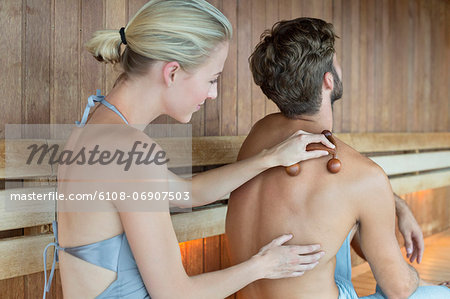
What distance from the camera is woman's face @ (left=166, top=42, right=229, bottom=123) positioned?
142 centimetres

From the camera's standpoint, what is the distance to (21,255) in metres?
1.75

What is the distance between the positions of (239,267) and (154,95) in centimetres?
50

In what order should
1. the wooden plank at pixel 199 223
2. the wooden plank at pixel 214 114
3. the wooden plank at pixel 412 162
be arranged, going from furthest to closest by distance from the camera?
the wooden plank at pixel 412 162 < the wooden plank at pixel 214 114 < the wooden plank at pixel 199 223

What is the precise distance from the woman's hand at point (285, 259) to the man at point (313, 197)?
5cm

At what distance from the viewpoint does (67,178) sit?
1345 mm

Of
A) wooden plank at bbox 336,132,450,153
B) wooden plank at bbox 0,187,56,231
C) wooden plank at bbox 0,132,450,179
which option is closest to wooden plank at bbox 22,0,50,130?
wooden plank at bbox 0,132,450,179

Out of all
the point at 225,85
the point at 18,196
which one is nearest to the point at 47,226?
the point at 18,196

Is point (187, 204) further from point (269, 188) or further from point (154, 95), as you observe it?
point (154, 95)

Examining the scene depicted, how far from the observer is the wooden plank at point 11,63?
1764mm

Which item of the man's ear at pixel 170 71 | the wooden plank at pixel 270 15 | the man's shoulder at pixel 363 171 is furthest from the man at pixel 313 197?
the wooden plank at pixel 270 15

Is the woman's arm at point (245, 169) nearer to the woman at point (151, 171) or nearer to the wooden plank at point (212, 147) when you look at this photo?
the woman at point (151, 171)

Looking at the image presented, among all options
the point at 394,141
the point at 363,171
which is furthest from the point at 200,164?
the point at 394,141
